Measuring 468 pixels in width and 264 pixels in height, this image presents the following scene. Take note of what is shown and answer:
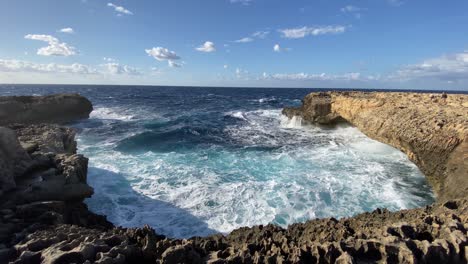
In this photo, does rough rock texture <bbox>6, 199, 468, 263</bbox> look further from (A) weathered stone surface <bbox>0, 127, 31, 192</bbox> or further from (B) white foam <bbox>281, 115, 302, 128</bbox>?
(B) white foam <bbox>281, 115, 302, 128</bbox>

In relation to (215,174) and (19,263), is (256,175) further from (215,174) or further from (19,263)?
(19,263)

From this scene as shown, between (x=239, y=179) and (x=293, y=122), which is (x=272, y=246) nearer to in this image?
(x=239, y=179)

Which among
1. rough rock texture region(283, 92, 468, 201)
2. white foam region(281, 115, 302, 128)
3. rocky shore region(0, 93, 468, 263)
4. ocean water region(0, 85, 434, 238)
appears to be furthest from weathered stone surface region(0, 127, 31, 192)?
white foam region(281, 115, 302, 128)

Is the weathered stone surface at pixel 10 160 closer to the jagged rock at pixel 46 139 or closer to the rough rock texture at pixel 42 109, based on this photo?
the jagged rock at pixel 46 139

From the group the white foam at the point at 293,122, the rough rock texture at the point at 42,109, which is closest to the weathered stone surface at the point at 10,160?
the rough rock texture at the point at 42,109

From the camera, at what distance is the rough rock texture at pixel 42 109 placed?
28375 millimetres

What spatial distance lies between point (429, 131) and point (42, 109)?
35440 millimetres

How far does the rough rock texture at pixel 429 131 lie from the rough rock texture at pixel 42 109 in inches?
1218

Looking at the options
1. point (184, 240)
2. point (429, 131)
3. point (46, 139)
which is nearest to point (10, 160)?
point (46, 139)

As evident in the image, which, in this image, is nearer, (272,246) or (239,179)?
(272,246)

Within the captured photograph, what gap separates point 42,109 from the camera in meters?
32.2

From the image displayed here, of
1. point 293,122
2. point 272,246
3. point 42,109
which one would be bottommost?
point 293,122

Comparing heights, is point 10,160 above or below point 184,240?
above

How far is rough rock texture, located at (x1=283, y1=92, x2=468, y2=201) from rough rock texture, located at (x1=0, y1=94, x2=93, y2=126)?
30938 millimetres
